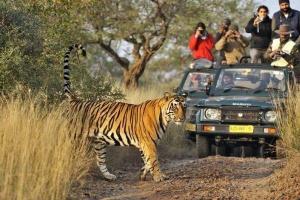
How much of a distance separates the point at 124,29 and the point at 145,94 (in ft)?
18.6

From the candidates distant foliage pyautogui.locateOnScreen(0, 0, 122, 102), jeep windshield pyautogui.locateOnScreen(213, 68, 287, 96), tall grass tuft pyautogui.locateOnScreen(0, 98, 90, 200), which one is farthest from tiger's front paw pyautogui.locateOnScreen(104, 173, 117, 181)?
jeep windshield pyautogui.locateOnScreen(213, 68, 287, 96)

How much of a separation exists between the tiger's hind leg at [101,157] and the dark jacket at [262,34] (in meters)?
5.72

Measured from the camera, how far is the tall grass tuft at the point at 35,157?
21.6 ft

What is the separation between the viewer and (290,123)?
10.1 m

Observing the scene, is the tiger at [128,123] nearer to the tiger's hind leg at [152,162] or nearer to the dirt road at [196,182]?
the tiger's hind leg at [152,162]

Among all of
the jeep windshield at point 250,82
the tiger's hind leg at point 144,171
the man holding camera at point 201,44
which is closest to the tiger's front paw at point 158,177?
the tiger's hind leg at point 144,171

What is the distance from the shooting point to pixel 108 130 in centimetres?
1044

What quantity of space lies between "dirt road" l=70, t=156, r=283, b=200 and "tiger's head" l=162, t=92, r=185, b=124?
803 millimetres

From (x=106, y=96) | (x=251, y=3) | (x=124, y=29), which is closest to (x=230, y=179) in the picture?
(x=106, y=96)

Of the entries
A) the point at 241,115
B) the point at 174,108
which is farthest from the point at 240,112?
the point at 174,108

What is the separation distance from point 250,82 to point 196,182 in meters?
3.79

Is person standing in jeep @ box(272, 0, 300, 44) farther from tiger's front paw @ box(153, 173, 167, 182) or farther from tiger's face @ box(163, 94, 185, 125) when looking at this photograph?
tiger's front paw @ box(153, 173, 167, 182)

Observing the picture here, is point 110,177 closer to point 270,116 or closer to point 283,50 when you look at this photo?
point 270,116

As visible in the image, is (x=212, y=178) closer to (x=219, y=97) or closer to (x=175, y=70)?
(x=219, y=97)
